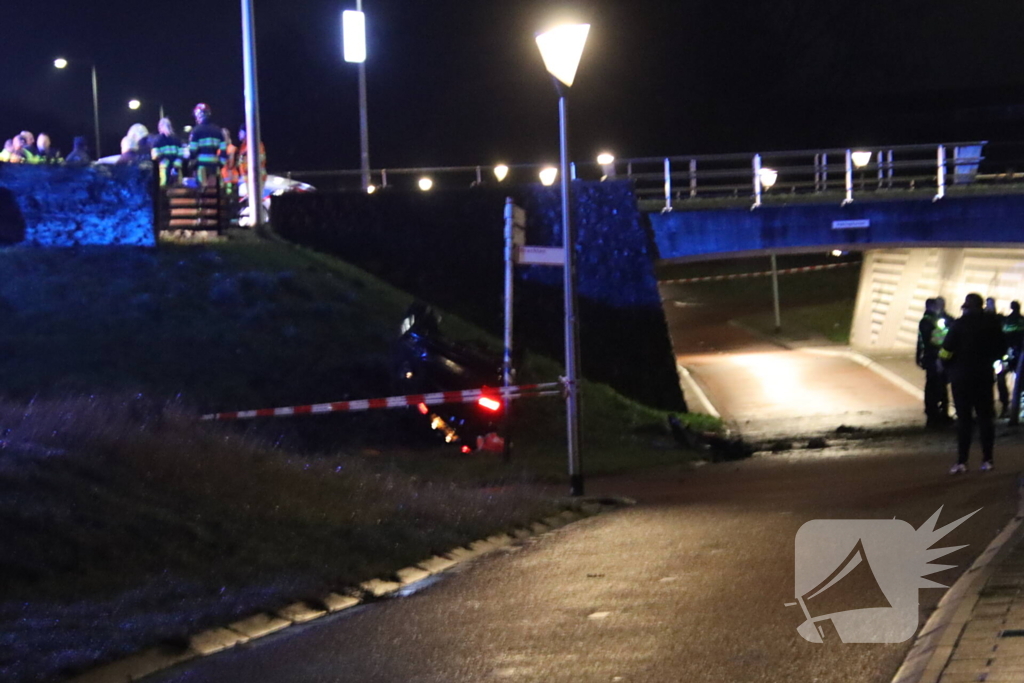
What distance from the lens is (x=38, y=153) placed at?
80.0 feet

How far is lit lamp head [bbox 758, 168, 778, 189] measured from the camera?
24.6 m

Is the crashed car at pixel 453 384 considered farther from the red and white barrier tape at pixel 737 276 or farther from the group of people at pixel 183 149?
the red and white barrier tape at pixel 737 276

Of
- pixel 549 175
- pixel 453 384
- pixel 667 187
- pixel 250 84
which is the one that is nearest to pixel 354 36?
pixel 549 175

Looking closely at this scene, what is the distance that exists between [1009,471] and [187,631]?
8.15 m

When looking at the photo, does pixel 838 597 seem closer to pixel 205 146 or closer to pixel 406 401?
pixel 406 401

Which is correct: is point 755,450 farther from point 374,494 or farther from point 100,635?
point 100,635

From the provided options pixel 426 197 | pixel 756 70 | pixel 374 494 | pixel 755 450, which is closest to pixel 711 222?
pixel 426 197

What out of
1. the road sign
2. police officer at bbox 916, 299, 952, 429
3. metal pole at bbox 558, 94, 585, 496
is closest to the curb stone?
metal pole at bbox 558, 94, 585, 496

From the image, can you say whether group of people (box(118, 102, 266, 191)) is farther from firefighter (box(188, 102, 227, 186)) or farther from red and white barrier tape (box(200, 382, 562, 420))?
red and white barrier tape (box(200, 382, 562, 420))

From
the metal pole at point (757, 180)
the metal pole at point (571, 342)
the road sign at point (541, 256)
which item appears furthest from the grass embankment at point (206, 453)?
the metal pole at point (757, 180)

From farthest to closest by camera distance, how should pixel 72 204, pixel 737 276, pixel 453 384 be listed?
1. pixel 737 276
2. pixel 72 204
3. pixel 453 384

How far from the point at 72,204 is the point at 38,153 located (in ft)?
12.8

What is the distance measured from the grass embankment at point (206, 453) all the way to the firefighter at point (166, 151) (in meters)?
1.96

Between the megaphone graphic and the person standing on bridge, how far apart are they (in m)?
4.38
